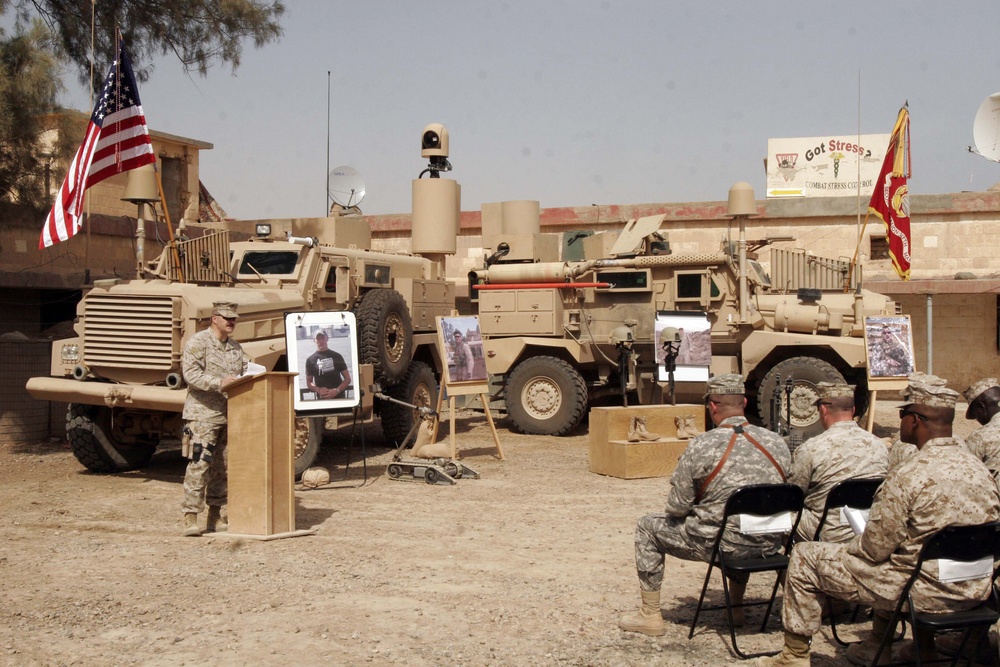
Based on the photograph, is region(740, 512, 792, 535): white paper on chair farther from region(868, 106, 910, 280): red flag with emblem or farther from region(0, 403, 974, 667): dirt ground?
region(868, 106, 910, 280): red flag with emblem

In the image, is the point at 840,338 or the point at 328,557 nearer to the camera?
the point at 328,557

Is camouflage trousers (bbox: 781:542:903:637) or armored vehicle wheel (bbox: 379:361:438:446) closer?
camouflage trousers (bbox: 781:542:903:637)

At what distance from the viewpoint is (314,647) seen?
4.87m

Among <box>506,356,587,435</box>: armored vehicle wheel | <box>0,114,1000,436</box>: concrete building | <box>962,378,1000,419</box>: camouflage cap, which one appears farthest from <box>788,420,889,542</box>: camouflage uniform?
<box>0,114,1000,436</box>: concrete building

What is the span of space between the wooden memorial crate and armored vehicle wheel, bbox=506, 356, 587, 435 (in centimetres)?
248

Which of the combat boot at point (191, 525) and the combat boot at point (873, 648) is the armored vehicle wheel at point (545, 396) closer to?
A: the combat boot at point (191, 525)

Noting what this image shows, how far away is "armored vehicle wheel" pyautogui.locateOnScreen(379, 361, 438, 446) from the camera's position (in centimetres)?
1191

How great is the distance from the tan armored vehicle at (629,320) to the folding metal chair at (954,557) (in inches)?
327

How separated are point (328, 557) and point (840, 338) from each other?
804cm

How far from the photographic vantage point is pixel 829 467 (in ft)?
16.7

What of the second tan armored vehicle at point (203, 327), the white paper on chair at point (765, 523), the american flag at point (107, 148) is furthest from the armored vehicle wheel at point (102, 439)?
the white paper on chair at point (765, 523)

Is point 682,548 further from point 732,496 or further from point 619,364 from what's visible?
point 619,364

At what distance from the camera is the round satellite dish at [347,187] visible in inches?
590

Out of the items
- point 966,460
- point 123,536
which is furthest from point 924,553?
point 123,536
